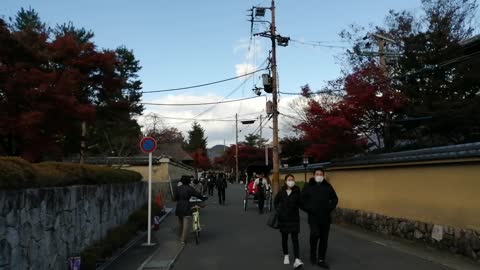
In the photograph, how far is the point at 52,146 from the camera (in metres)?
17.3

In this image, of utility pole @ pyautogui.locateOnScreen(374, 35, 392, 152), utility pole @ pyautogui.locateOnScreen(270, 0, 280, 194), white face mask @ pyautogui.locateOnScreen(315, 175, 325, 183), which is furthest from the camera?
utility pole @ pyautogui.locateOnScreen(270, 0, 280, 194)

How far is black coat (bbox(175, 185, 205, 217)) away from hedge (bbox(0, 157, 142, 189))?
200 centimetres

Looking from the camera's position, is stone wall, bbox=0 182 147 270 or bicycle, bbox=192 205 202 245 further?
bicycle, bbox=192 205 202 245

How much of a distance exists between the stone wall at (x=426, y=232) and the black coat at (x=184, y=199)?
18.6ft

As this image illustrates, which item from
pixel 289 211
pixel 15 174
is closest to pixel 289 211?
pixel 289 211

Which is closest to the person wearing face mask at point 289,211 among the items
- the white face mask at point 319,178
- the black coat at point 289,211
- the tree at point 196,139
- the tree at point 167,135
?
the black coat at point 289,211

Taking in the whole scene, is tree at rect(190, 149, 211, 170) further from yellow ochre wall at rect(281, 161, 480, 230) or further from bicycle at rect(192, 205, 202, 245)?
bicycle at rect(192, 205, 202, 245)

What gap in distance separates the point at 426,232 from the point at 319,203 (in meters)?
4.12

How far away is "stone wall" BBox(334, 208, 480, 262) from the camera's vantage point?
10.9m

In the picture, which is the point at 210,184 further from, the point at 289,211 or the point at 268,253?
the point at 289,211

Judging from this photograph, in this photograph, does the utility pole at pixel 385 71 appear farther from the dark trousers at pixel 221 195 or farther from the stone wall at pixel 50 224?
the stone wall at pixel 50 224

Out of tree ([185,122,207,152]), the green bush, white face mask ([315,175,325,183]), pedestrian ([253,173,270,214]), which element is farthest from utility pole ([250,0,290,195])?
tree ([185,122,207,152])

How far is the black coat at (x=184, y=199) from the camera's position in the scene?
14.7m

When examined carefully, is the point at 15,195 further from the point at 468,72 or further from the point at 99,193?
the point at 468,72
